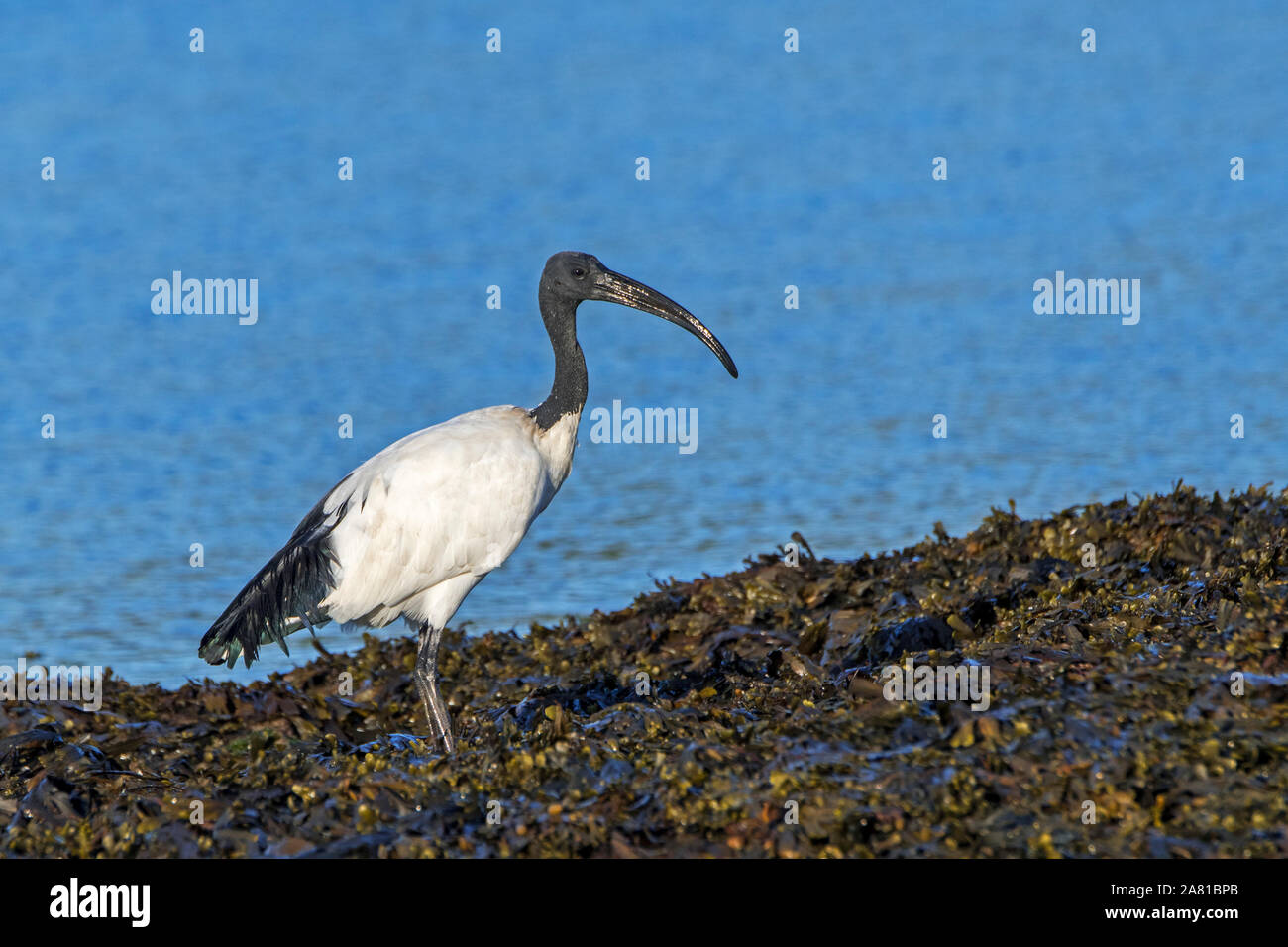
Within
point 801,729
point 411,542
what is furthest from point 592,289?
point 801,729

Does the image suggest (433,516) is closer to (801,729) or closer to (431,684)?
(431,684)

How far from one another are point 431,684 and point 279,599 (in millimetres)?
1073

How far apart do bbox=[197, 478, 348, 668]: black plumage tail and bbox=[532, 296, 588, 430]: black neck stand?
150 cm

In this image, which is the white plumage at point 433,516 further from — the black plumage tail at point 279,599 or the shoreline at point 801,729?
the shoreline at point 801,729

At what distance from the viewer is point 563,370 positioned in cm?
1000

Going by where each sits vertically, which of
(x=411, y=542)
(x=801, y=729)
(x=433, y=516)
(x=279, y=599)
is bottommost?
(x=801, y=729)

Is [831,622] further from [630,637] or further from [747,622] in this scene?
[630,637]

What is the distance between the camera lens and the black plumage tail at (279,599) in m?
9.39

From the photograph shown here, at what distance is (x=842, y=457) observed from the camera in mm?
18047

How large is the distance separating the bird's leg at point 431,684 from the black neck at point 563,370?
153 centimetres

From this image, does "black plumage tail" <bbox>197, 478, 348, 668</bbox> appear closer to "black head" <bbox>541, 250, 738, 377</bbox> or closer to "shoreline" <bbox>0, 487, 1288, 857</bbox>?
"shoreline" <bbox>0, 487, 1288, 857</bbox>

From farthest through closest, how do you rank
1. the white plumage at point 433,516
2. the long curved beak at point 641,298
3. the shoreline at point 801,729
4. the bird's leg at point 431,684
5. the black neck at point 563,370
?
the long curved beak at point 641,298, the black neck at point 563,370, the white plumage at point 433,516, the bird's leg at point 431,684, the shoreline at point 801,729

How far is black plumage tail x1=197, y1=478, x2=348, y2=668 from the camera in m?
9.39

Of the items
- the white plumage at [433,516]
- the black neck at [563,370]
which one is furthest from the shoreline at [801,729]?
the black neck at [563,370]
